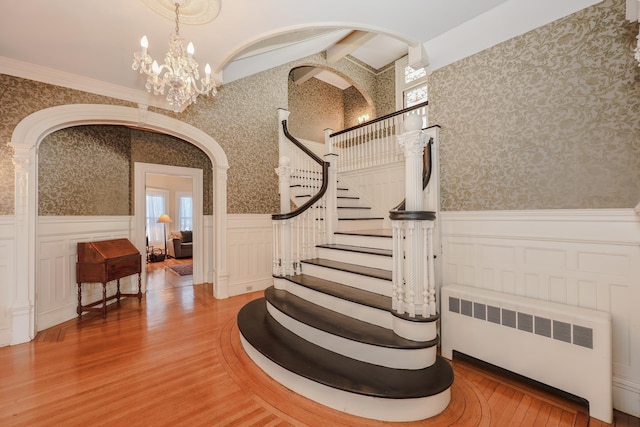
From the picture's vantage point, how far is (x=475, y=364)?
245 centimetres

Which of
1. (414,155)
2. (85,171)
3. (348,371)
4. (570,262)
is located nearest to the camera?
(348,371)

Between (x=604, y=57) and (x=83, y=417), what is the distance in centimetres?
436

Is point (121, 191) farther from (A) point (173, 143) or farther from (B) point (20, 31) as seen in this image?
(B) point (20, 31)

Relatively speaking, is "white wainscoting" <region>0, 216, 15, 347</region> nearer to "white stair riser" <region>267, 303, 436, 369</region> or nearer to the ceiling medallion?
the ceiling medallion

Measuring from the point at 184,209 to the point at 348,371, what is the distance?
1075 cm

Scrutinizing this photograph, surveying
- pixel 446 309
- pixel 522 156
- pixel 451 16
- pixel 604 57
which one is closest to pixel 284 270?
pixel 446 309

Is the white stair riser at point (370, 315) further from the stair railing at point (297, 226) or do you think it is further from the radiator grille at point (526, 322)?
the radiator grille at point (526, 322)

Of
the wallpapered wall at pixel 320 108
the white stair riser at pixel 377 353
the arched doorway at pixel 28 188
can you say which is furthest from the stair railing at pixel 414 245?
the wallpapered wall at pixel 320 108

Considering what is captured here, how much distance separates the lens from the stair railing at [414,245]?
2.08 meters

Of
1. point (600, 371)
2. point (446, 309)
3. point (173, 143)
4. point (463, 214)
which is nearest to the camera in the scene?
point (600, 371)

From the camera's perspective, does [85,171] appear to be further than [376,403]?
Yes

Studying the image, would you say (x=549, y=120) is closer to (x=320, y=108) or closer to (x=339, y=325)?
(x=339, y=325)

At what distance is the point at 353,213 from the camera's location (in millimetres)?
4730

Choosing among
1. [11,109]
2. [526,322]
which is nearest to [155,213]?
[11,109]
